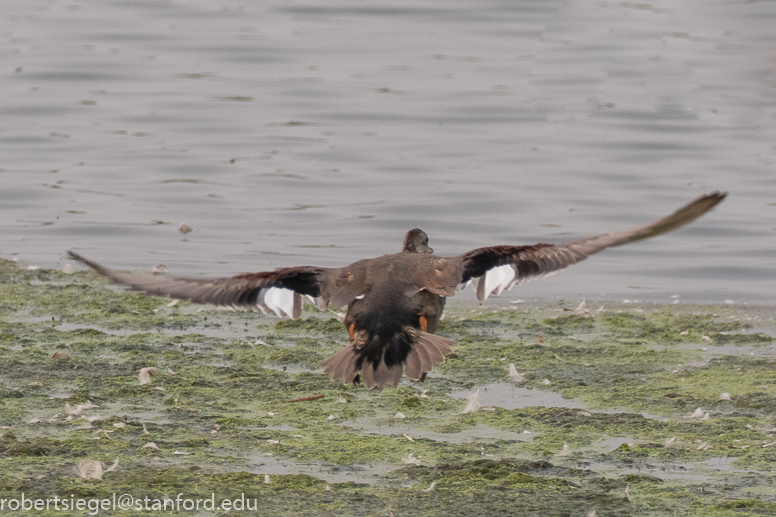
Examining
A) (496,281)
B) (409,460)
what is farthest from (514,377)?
(409,460)

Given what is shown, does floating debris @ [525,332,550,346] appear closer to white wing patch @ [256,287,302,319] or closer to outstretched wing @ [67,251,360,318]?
outstretched wing @ [67,251,360,318]

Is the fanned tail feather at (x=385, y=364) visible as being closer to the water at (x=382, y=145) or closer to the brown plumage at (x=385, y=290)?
the brown plumage at (x=385, y=290)

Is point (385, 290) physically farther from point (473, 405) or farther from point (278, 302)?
point (473, 405)

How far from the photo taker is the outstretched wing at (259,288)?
5.20 m

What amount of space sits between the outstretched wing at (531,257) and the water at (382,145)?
89 cm

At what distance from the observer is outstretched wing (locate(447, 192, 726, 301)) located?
15.0 feet

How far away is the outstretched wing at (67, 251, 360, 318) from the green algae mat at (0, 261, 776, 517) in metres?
0.66

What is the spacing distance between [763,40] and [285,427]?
13.4ft

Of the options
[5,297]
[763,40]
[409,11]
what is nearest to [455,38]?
[409,11]

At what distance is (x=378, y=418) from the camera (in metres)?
5.78

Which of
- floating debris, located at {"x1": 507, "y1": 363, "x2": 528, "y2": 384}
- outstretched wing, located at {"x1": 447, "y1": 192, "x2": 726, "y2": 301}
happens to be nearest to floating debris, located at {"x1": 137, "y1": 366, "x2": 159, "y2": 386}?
outstretched wing, located at {"x1": 447, "y1": 192, "x2": 726, "y2": 301}

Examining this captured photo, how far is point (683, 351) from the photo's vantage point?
746 centimetres

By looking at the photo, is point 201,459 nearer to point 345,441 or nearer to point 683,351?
point 345,441

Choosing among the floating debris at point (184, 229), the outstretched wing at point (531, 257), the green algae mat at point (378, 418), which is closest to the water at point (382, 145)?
the floating debris at point (184, 229)
